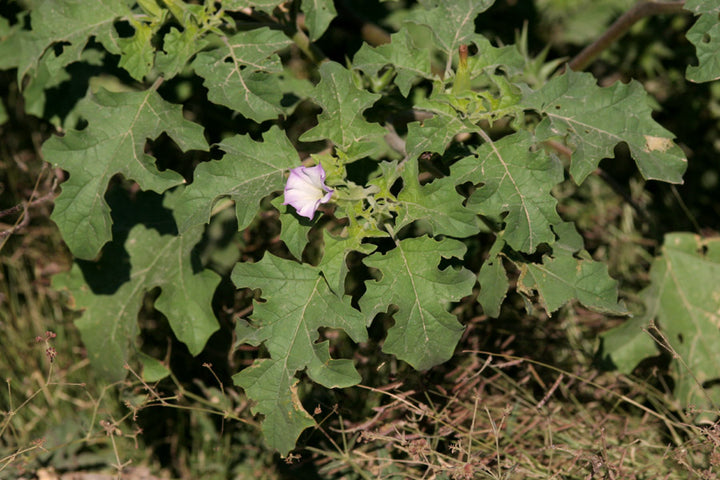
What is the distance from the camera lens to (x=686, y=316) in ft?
8.86

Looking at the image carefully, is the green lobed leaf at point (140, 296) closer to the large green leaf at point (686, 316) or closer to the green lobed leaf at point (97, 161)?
the green lobed leaf at point (97, 161)

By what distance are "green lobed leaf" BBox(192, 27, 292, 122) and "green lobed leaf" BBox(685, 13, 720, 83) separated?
118cm

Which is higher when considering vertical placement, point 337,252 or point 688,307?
point 337,252

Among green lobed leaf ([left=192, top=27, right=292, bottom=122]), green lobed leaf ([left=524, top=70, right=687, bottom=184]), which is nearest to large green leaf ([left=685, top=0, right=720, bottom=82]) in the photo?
green lobed leaf ([left=524, top=70, right=687, bottom=184])

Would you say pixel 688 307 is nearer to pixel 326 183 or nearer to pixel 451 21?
pixel 451 21

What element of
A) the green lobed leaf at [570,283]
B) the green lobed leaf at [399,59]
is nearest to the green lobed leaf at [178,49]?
the green lobed leaf at [399,59]

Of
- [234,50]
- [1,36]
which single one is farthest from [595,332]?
[1,36]

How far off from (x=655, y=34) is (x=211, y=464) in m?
2.64

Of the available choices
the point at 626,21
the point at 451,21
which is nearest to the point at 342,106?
the point at 451,21

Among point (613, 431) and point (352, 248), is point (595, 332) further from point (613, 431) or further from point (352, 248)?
point (352, 248)

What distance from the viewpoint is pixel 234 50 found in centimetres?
227

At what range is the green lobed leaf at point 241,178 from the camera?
204 centimetres

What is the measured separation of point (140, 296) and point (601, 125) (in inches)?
61.1

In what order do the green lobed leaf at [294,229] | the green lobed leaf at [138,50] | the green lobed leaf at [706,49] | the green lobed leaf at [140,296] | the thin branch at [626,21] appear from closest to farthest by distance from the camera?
the green lobed leaf at [294,229]
the green lobed leaf at [706,49]
the green lobed leaf at [138,50]
the green lobed leaf at [140,296]
the thin branch at [626,21]
